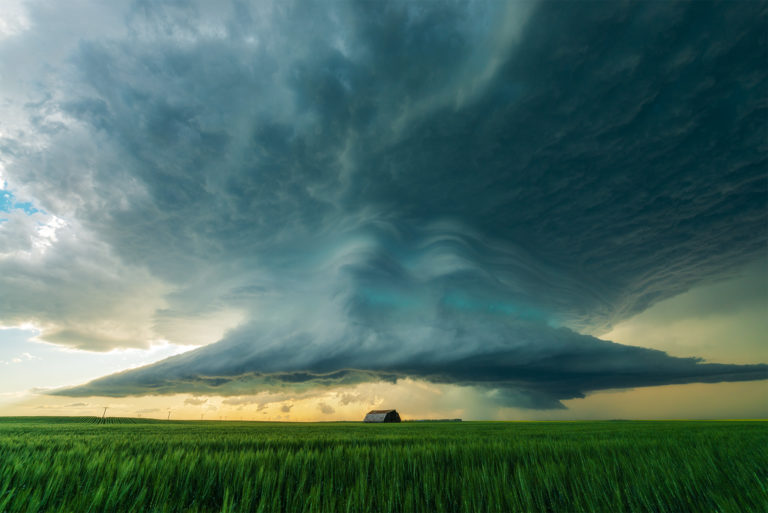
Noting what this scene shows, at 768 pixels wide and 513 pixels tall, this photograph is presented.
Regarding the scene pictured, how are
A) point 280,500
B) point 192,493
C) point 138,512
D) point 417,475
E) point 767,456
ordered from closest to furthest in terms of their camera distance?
point 138,512 < point 280,500 < point 192,493 < point 417,475 < point 767,456

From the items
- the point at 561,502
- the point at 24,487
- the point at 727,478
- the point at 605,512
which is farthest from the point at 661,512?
the point at 24,487

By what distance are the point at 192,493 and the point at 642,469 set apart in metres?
6.09

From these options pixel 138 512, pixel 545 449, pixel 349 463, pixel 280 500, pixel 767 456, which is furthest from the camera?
pixel 545 449

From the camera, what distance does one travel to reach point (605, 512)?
348 cm

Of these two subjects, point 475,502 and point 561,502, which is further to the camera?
point 561,502

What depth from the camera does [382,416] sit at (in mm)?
78500

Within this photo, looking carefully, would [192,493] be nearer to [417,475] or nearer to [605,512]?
[417,475]

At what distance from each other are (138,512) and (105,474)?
175 cm

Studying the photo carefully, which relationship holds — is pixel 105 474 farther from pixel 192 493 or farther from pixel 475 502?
pixel 475 502

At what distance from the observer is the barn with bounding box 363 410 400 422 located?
7738 cm

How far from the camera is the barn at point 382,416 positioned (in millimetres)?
77375

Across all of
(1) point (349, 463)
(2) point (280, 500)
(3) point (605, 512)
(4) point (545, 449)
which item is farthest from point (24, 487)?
(4) point (545, 449)

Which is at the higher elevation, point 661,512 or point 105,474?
point 105,474

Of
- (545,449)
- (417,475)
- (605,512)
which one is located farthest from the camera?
(545,449)
